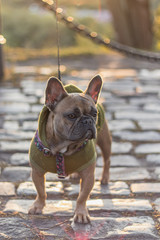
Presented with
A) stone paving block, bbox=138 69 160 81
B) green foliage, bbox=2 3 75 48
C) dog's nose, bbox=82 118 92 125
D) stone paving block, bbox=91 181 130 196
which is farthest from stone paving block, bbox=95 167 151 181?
green foliage, bbox=2 3 75 48

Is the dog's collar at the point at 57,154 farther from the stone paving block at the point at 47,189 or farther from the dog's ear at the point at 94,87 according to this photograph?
the stone paving block at the point at 47,189

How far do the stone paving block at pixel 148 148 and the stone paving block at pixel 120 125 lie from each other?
690 mm

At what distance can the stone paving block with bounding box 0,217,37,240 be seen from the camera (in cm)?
296

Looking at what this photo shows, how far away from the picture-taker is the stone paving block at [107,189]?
12.5ft

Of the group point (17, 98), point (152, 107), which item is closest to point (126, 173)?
point (152, 107)

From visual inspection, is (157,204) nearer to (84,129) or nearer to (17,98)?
(84,129)

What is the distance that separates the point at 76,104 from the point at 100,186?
45.7 inches

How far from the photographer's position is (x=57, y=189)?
Answer: 386cm

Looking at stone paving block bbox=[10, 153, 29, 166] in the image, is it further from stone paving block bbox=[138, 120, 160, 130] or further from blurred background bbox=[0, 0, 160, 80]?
blurred background bbox=[0, 0, 160, 80]

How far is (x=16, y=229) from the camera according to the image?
10.1 feet

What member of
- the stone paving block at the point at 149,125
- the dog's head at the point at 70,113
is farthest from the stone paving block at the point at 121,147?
the dog's head at the point at 70,113

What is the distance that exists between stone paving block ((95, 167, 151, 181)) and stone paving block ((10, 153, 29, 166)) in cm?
79

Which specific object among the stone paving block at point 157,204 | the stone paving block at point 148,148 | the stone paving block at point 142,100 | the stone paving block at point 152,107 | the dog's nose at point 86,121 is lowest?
the stone paving block at point 148,148

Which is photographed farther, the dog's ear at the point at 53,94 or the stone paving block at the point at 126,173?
the stone paving block at the point at 126,173
